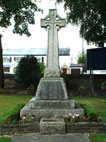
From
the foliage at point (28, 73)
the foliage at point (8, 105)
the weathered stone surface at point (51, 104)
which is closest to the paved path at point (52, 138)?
the weathered stone surface at point (51, 104)

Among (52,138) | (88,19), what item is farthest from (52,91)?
(88,19)

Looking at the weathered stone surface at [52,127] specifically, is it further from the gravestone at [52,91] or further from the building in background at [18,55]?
the building in background at [18,55]

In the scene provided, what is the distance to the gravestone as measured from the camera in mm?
6988

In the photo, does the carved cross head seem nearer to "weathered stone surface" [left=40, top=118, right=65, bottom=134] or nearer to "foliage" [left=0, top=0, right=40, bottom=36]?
"weathered stone surface" [left=40, top=118, right=65, bottom=134]

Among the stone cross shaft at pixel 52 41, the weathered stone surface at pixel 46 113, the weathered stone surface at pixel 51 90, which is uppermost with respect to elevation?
the stone cross shaft at pixel 52 41

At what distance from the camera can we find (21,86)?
703 inches

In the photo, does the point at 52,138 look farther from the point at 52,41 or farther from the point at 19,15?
the point at 19,15

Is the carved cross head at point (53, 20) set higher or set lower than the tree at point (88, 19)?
lower

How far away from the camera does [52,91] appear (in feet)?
24.3

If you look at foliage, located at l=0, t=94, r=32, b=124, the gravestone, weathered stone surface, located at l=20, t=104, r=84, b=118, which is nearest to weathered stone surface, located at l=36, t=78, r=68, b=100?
the gravestone

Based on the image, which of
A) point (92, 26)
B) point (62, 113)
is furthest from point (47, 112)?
point (92, 26)

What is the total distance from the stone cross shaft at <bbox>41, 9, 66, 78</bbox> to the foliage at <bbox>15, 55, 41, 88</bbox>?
9.46 metres

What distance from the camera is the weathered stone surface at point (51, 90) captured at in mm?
7367

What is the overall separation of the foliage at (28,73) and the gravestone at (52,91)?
9465mm
